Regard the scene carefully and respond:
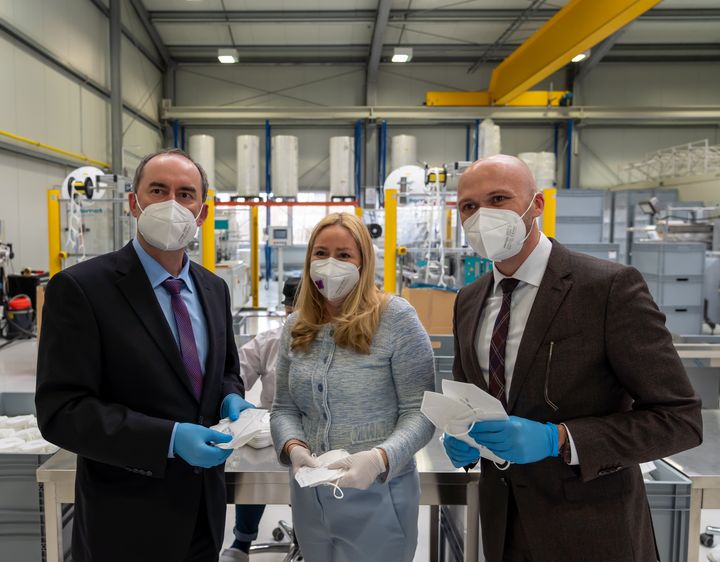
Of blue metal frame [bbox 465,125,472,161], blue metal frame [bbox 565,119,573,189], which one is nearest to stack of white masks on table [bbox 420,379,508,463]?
blue metal frame [bbox 465,125,472,161]

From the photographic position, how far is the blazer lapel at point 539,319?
1305 millimetres

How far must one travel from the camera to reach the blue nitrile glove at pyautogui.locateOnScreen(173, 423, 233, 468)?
1.31 metres

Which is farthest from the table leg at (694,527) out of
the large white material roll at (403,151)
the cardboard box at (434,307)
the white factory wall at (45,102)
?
the large white material roll at (403,151)

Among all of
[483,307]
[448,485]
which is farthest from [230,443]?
[448,485]

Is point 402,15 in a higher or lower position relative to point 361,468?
higher

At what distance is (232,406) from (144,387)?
29 cm

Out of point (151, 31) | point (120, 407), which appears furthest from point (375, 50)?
point (120, 407)

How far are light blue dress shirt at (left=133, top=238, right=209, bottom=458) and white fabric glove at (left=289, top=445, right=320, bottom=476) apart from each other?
36cm

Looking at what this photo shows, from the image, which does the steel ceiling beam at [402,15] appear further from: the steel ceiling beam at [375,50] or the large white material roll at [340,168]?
the large white material roll at [340,168]

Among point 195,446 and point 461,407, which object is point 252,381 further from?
point 461,407

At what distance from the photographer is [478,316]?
4.91ft

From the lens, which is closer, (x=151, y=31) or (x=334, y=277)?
(x=334, y=277)

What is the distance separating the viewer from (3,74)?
23.7ft

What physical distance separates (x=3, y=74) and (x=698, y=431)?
29.1 feet
